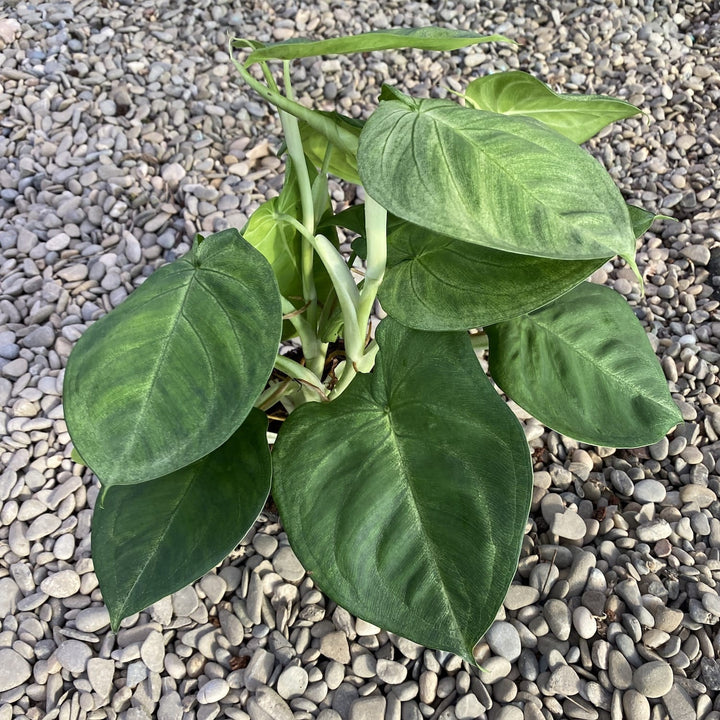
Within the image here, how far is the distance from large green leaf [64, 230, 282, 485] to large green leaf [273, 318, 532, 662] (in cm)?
22

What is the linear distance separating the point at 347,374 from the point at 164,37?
1.62m

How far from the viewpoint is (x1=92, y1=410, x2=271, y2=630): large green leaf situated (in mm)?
867

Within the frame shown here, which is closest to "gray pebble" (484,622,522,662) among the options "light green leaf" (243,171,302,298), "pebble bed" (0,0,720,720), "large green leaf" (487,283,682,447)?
"pebble bed" (0,0,720,720)

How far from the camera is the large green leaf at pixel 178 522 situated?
0.87 meters

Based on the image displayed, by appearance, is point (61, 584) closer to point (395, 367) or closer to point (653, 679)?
point (395, 367)

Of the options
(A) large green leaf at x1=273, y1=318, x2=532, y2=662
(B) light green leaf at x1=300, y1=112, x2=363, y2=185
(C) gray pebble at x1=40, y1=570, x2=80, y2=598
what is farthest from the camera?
(C) gray pebble at x1=40, y1=570, x2=80, y2=598

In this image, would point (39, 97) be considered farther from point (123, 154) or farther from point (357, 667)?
point (357, 667)

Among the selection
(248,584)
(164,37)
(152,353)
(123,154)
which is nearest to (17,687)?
(248,584)

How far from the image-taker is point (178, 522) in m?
0.91

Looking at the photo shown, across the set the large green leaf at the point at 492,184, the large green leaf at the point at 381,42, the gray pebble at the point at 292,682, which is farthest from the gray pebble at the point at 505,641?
the large green leaf at the point at 381,42

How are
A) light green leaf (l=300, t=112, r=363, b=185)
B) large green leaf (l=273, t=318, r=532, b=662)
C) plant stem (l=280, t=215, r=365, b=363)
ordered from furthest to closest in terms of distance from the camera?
light green leaf (l=300, t=112, r=363, b=185) → plant stem (l=280, t=215, r=365, b=363) → large green leaf (l=273, t=318, r=532, b=662)

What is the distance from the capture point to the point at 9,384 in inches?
59.1

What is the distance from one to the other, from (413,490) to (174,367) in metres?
0.31

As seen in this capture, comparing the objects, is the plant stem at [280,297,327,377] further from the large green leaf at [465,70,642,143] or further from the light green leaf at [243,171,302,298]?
the large green leaf at [465,70,642,143]
